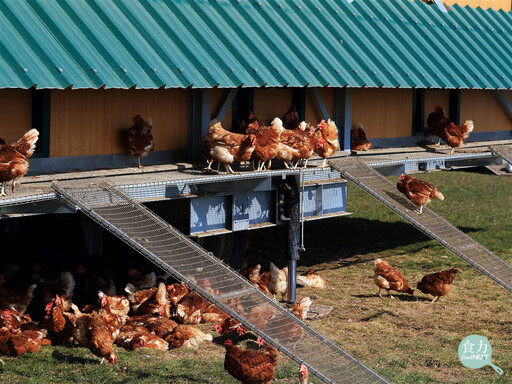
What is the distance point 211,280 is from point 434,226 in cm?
445

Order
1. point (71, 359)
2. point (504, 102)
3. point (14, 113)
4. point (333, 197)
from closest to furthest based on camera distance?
point (71, 359), point (14, 113), point (333, 197), point (504, 102)

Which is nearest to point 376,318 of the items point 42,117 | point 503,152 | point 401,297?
point 401,297

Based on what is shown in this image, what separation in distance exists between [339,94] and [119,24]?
5.33m

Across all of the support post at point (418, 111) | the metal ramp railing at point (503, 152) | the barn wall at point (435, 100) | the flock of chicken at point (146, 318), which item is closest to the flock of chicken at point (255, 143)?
the flock of chicken at point (146, 318)

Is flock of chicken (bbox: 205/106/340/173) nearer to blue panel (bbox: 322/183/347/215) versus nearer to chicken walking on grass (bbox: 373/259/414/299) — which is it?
blue panel (bbox: 322/183/347/215)

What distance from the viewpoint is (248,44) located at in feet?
47.9

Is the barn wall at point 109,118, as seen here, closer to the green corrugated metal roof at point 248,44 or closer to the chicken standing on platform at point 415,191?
the green corrugated metal roof at point 248,44

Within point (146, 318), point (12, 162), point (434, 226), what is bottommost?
point (146, 318)

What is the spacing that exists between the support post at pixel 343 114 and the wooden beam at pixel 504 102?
20.0ft

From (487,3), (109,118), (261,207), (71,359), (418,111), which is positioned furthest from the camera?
(487,3)

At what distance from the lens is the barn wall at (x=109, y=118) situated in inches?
506

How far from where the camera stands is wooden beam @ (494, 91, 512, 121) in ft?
69.9

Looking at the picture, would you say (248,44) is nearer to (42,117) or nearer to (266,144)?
(266,144)

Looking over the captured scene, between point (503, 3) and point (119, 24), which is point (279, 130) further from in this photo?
point (503, 3)
